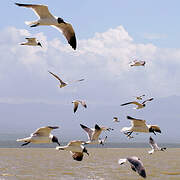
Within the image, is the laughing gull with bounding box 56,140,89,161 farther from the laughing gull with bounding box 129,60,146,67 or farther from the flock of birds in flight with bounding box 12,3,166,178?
the laughing gull with bounding box 129,60,146,67

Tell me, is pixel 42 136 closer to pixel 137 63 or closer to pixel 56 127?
pixel 56 127

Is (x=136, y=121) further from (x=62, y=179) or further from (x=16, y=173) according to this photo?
(x=16, y=173)

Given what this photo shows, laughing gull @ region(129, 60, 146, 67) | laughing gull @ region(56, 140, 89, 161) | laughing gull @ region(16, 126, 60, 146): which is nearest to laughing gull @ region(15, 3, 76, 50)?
laughing gull @ region(16, 126, 60, 146)

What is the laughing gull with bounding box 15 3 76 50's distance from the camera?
1504cm

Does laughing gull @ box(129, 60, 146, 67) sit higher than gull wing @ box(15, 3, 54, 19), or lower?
lower

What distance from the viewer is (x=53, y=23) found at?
15.2 metres

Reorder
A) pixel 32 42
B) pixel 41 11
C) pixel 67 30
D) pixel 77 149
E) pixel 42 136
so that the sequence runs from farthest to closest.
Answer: pixel 32 42 < pixel 77 149 < pixel 42 136 < pixel 67 30 < pixel 41 11

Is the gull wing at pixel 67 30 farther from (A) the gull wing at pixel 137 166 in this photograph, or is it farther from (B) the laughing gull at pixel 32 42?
(B) the laughing gull at pixel 32 42

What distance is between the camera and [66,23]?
15.2 metres

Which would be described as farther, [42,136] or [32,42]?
[32,42]

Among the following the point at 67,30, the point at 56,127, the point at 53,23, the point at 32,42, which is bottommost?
the point at 56,127

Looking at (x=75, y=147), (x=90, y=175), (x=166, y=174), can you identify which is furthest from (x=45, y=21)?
(x=166, y=174)

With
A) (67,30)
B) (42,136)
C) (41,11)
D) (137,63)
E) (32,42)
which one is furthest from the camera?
(137,63)

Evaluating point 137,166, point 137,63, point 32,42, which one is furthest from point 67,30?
point 137,63
